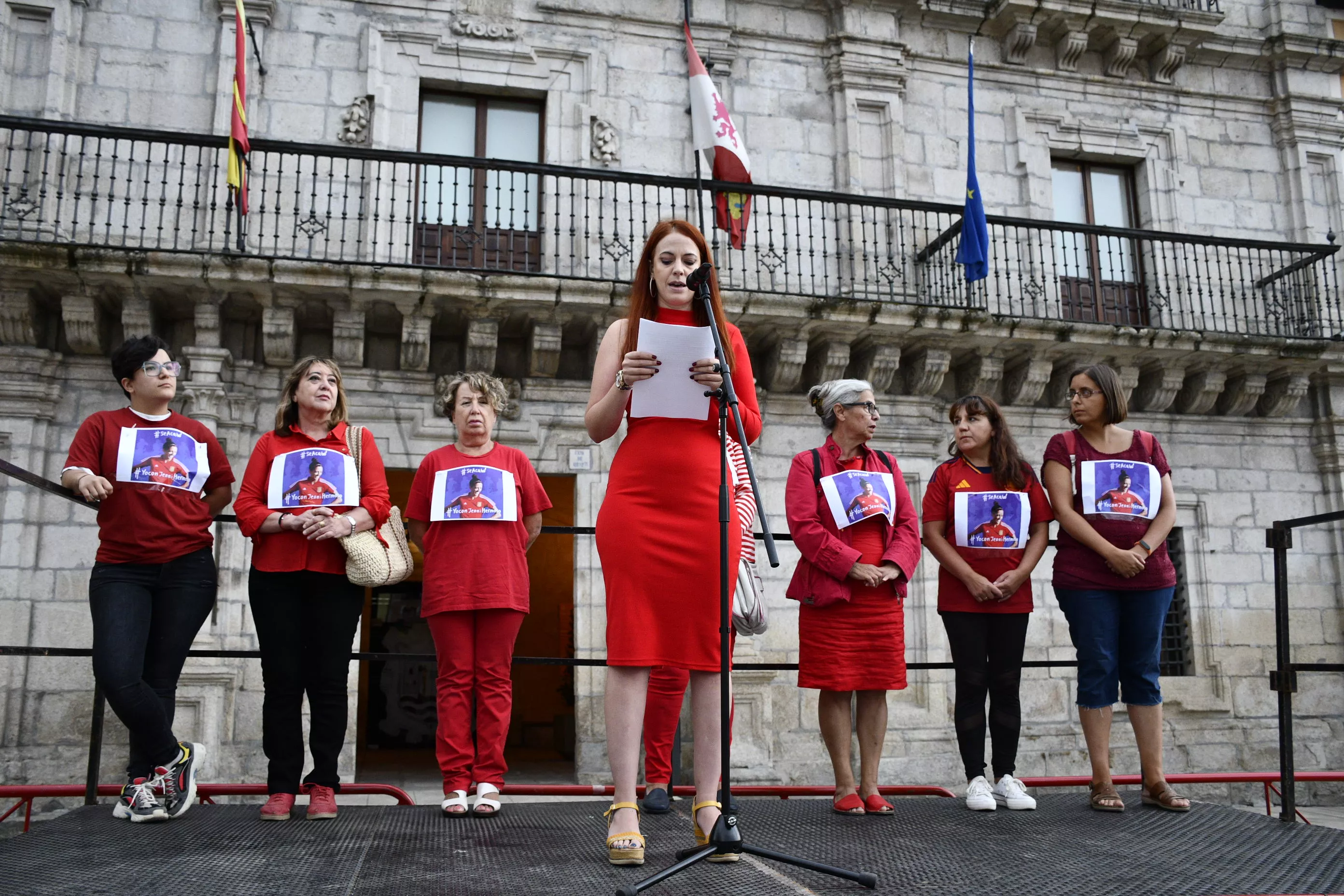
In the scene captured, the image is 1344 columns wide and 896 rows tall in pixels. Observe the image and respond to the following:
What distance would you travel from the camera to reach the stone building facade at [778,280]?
8406 millimetres

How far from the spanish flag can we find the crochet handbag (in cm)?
539

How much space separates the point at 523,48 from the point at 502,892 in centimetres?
940

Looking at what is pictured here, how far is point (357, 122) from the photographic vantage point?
9.75 metres

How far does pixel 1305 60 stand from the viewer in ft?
39.7

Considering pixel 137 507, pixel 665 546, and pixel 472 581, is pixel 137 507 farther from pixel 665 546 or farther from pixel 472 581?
pixel 665 546

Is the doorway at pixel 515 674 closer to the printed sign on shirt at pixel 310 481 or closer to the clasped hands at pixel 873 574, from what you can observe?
the printed sign on shirt at pixel 310 481

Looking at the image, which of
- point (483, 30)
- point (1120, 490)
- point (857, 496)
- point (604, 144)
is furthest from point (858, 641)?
point (483, 30)

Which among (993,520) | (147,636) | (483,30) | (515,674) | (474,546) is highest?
(483,30)

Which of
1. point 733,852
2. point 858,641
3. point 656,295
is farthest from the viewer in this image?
point 858,641

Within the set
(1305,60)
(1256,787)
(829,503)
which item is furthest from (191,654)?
(1305,60)

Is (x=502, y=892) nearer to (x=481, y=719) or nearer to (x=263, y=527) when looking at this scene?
(x=481, y=719)

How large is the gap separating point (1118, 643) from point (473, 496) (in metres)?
2.69

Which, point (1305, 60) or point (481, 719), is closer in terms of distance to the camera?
point (481, 719)

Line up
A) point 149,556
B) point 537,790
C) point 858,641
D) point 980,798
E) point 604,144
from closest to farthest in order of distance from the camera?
point 149,556 < point 980,798 < point 858,641 < point 537,790 < point 604,144
